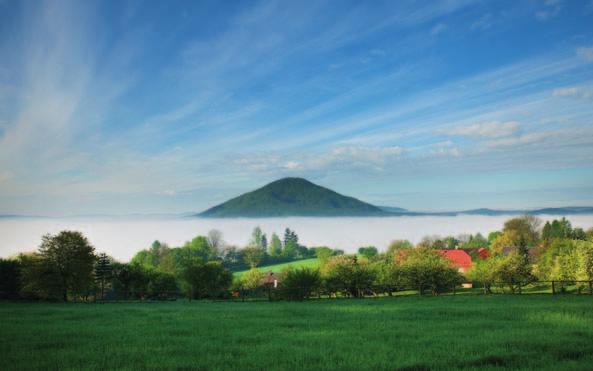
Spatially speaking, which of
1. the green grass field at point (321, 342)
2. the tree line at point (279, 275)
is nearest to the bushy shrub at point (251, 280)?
the tree line at point (279, 275)

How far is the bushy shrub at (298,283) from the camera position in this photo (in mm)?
43875

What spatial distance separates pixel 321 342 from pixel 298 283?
2975 cm

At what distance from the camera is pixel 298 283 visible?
4397cm

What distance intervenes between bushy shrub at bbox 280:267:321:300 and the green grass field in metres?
21.9

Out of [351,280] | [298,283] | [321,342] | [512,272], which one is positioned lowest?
[512,272]

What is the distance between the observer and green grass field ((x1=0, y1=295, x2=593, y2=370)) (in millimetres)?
11664

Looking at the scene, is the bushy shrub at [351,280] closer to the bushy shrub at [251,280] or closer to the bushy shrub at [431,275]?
the bushy shrub at [431,275]

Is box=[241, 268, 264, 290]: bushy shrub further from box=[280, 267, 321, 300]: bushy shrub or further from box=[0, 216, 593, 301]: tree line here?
box=[280, 267, 321, 300]: bushy shrub

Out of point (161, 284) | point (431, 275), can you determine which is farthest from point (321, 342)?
point (161, 284)

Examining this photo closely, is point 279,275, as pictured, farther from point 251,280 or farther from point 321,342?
point 321,342

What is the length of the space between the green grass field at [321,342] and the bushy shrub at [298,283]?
21.9m

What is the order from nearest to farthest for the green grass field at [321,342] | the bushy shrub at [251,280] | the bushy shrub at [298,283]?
the green grass field at [321,342] < the bushy shrub at [298,283] < the bushy shrub at [251,280]

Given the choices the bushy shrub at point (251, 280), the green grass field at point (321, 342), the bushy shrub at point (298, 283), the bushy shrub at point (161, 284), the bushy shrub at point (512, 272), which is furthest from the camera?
the bushy shrub at point (251, 280)

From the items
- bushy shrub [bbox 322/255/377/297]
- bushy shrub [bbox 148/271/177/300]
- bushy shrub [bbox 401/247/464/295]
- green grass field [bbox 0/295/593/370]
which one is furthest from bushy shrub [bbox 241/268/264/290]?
green grass field [bbox 0/295/593/370]
